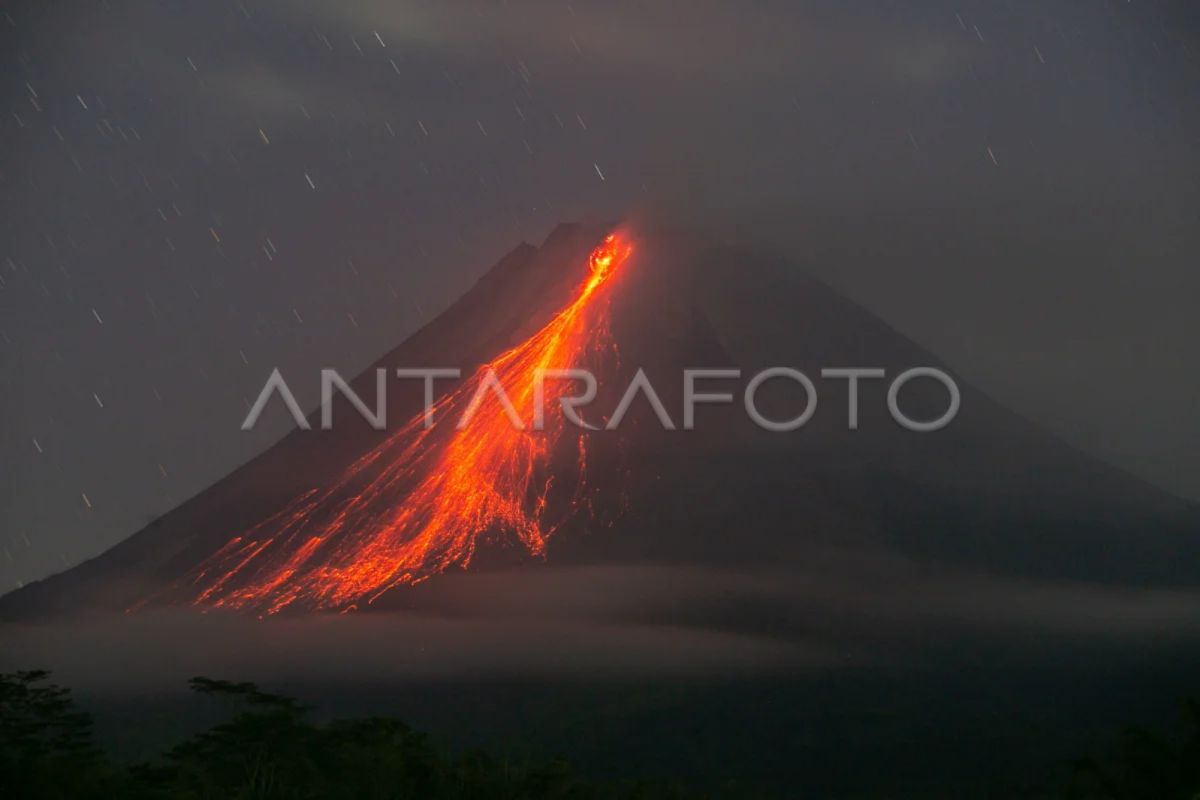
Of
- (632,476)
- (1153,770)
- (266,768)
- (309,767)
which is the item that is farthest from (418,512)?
(1153,770)

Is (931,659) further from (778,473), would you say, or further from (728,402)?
(728,402)

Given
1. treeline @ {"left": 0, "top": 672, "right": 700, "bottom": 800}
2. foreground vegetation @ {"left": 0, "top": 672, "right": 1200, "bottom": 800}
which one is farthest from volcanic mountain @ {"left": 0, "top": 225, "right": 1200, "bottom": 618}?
foreground vegetation @ {"left": 0, "top": 672, "right": 1200, "bottom": 800}

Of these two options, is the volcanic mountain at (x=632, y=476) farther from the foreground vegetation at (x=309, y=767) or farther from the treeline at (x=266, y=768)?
the foreground vegetation at (x=309, y=767)

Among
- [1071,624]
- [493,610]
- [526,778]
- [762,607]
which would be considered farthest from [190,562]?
[526,778]

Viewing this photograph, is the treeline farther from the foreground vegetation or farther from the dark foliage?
the dark foliage

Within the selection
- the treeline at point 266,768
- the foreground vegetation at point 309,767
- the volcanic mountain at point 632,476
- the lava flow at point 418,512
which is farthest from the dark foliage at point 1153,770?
the volcanic mountain at point 632,476

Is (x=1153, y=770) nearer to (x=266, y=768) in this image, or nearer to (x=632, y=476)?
(x=266, y=768)

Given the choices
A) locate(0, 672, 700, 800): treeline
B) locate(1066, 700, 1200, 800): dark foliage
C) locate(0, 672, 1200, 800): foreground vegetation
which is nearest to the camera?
locate(0, 672, 700, 800): treeline
